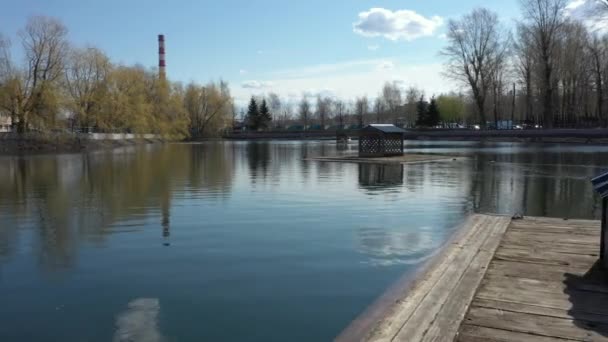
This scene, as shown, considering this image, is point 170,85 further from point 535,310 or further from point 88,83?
point 535,310

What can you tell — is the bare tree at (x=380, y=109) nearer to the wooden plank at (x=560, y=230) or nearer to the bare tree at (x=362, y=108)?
the bare tree at (x=362, y=108)

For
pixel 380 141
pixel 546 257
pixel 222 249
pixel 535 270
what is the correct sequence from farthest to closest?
pixel 380 141 → pixel 222 249 → pixel 546 257 → pixel 535 270

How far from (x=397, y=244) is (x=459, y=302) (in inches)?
160

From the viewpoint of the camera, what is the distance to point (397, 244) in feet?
31.1

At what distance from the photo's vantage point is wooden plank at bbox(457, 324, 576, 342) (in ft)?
14.7

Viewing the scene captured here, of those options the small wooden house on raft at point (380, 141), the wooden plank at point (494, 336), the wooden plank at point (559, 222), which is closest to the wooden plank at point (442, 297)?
the wooden plank at point (494, 336)

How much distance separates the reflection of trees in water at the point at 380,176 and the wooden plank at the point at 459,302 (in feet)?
36.0

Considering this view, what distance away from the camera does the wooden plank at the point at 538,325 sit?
179 inches

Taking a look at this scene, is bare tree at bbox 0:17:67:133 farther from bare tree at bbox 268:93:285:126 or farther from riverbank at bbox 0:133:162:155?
bare tree at bbox 268:93:285:126

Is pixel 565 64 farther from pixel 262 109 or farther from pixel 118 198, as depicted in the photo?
pixel 262 109

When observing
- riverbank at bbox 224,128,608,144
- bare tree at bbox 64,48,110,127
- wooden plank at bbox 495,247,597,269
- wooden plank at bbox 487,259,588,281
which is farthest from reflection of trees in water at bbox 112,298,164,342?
bare tree at bbox 64,48,110,127

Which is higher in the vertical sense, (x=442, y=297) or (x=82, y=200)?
(x=442, y=297)

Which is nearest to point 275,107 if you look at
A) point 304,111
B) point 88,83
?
point 304,111

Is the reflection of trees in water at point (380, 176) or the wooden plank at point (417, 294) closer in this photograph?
the wooden plank at point (417, 294)
